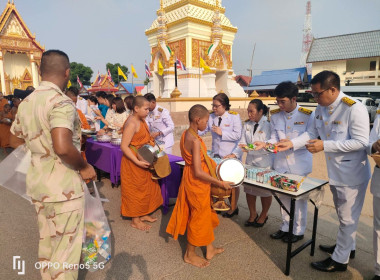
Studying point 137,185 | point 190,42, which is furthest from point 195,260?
point 190,42

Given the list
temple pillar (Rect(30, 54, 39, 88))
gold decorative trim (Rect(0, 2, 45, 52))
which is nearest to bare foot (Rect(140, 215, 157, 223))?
temple pillar (Rect(30, 54, 39, 88))

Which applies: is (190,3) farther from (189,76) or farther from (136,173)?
(136,173)

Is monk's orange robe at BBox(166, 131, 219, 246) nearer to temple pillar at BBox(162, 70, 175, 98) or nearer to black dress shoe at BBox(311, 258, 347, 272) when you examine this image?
black dress shoe at BBox(311, 258, 347, 272)

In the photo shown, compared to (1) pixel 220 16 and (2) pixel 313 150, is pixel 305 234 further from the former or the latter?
(1) pixel 220 16

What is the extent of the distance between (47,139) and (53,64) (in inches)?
22.6

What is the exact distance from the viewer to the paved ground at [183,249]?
8.66 ft

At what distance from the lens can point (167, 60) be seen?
53.4 ft

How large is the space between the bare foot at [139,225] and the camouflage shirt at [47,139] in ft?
6.00

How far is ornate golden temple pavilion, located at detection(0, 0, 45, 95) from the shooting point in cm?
2188

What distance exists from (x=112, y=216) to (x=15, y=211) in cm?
169

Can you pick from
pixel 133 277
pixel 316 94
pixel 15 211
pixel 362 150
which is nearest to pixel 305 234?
pixel 362 150

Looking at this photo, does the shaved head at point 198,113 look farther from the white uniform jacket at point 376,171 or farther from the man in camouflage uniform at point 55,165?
the white uniform jacket at point 376,171

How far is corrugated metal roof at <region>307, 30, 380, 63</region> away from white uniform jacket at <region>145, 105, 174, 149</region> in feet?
87.9

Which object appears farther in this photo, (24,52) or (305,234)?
(24,52)
